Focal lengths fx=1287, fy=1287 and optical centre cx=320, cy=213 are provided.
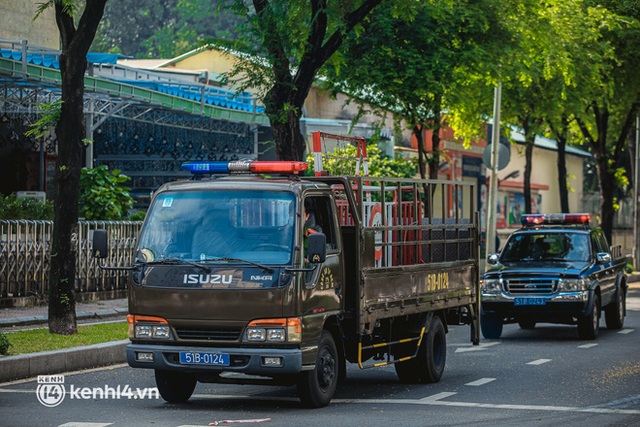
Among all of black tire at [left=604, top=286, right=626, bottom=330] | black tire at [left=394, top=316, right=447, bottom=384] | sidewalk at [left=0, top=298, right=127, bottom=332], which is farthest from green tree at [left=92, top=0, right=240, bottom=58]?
black tire at [left=394, top=316, right=447, bottom=384]

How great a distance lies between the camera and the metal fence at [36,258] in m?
22.0

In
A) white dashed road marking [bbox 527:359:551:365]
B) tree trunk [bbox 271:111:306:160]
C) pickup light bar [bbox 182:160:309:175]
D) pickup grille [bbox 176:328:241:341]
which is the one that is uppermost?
tree trunk [bbox 271:111:306:160]

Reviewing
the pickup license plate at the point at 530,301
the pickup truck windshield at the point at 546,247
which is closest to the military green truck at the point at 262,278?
the pickup license plate at the point at 530,301

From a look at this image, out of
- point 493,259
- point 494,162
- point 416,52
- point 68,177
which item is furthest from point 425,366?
point 494,162

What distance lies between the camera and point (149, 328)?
37.4ft

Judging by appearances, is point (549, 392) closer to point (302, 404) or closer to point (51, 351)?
point (302, 404)

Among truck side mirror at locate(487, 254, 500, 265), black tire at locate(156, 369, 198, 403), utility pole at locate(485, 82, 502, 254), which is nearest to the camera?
black tire at locate(156, 369, 198, 403)

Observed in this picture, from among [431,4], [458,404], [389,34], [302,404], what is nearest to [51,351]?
[302,404]

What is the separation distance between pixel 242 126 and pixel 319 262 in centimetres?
3240

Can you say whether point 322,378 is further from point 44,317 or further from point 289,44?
point 289,44

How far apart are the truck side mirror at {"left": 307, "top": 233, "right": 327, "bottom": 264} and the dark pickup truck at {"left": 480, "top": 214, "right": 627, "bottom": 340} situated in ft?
29.4

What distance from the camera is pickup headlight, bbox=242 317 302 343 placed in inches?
435

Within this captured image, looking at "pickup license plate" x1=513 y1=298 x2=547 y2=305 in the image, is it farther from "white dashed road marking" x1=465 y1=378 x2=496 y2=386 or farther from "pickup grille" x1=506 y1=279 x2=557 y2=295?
"white dashed road marking" x1=465 y1=378 x2=496 y2=386

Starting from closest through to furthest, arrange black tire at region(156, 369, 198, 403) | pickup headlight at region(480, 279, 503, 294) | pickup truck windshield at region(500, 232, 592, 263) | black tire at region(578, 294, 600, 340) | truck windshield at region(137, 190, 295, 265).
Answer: truck windshield at region(137, 190, 295, 265)
black tire at region(156, 369, 198, 403)
black tire at region(578, 294, 600, 340)
pickup headlight at region(480, 279, 503, 294)
pickup truck windshield at region(500, 232, 592, 263)
